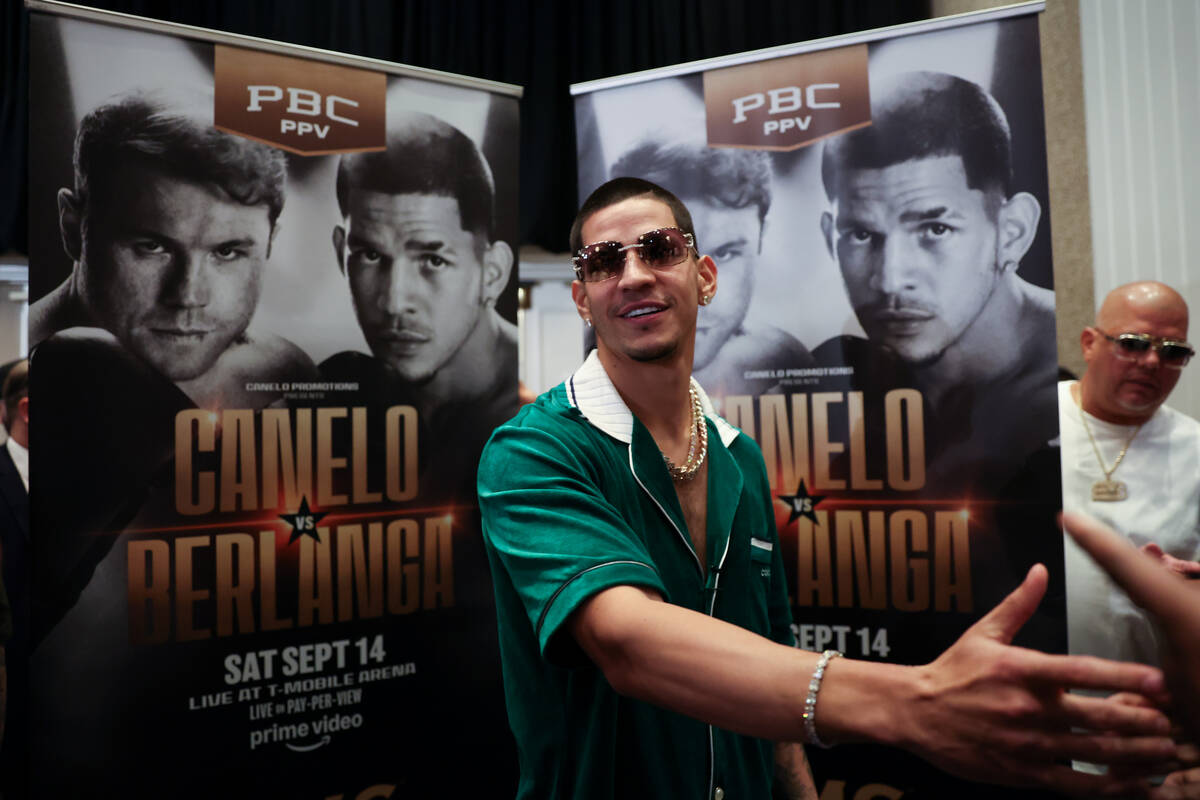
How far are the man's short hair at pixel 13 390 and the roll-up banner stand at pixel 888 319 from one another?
3.24 m

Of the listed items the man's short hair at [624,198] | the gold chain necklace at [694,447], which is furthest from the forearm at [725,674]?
the man's short hair at [624,198]

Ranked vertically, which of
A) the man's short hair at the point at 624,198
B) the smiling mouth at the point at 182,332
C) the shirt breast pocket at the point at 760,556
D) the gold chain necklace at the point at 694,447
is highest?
the man's short hair at the point at 624,198

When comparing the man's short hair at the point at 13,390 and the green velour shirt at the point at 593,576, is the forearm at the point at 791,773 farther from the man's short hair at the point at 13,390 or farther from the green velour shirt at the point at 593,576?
the man's short hair at the point at 13,390

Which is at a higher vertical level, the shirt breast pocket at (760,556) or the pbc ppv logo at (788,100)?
the pbc ppv logo at (788,100)

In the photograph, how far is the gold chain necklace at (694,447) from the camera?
1737 mm

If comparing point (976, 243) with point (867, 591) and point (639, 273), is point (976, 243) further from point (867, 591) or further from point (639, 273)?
point (639, 273)

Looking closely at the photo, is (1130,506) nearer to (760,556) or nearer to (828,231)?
(828,231)

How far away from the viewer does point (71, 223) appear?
2.58m

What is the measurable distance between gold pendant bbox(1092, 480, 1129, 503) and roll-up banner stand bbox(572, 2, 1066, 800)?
0.48m

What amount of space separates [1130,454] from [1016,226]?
3.42 feet

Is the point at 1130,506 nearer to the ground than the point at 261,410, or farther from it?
nearer to the ground

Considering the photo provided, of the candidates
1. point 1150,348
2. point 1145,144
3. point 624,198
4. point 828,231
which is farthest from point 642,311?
point 1145,144

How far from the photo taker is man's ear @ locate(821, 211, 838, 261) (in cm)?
303

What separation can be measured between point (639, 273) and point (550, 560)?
2.51 ft
